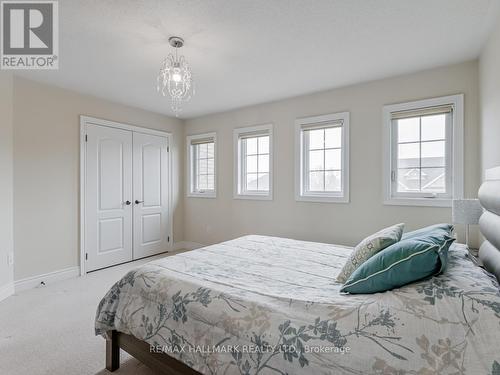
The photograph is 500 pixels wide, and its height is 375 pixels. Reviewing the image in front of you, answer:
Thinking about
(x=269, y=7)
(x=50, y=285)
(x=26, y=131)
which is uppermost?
(x=269, y=7)

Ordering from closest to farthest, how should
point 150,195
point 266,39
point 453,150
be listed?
1. point 266,39
2. point 453,150
3. point 150,195

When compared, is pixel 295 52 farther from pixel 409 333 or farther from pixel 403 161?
pixel 409 333

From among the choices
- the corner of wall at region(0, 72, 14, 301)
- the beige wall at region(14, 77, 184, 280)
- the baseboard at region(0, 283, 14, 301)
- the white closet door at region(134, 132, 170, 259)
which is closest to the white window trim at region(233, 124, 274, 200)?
the white closet door at region(134, 132, 170, 259)

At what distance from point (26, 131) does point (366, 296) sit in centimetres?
388

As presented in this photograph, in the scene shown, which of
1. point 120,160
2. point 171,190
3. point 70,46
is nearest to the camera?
point 70,46

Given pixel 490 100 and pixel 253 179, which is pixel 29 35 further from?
pixel 490 100

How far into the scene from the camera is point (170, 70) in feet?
8.03

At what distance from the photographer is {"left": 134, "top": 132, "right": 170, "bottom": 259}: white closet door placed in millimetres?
4371

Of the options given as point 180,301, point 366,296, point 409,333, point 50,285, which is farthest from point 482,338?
point 50,285

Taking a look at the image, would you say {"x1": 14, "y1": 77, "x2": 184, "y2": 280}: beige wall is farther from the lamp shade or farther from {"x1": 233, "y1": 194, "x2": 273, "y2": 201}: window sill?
the lamp shade

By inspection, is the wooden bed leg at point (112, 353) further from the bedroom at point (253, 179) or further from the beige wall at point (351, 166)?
the beige wall at point (351, 166)

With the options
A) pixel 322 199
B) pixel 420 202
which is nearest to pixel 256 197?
pixel 322 199

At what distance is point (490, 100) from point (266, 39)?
1910 mm

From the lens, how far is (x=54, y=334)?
222 cm
